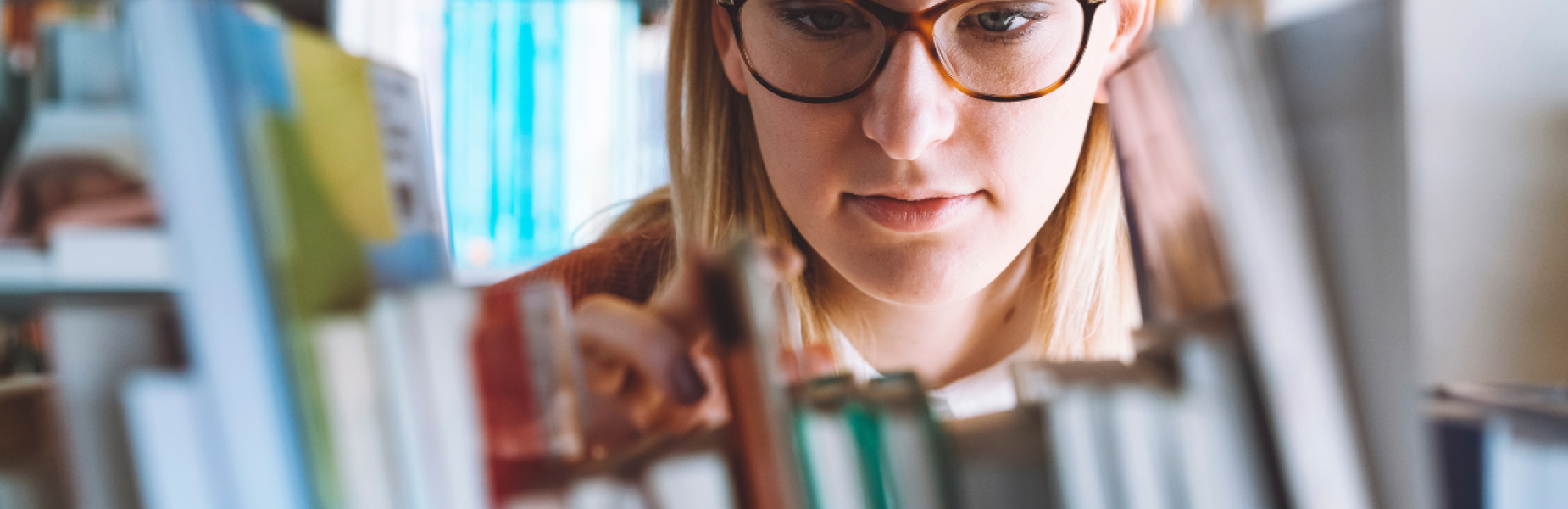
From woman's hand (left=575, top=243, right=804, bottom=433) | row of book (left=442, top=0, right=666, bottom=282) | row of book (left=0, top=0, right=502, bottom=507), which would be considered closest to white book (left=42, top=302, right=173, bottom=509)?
row of book (left=0, top=0, right=502, bottom=507)

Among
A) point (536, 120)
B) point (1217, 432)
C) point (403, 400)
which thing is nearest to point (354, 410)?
point (403, 400)

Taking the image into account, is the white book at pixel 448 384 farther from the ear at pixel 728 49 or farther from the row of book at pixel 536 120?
the row of book at pixel 536 120

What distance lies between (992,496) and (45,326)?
304 millimetres

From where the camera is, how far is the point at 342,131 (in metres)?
0.27

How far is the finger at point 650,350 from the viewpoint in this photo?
0.29 m

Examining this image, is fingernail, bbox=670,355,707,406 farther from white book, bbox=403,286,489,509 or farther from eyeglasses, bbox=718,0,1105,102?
eyeglasses, bbox=718,0,1105,102

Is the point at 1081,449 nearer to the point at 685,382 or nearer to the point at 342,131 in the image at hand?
the point at 685,382

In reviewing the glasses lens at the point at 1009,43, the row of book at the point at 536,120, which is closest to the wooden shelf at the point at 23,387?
Result: the glasses lens at the point at 1009,43

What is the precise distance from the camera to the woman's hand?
0.29 metres

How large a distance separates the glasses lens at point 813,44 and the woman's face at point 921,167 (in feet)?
0.05

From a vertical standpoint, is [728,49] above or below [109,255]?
above

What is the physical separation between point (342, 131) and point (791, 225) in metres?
0.57

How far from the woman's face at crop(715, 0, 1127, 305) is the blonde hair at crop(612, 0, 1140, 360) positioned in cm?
18

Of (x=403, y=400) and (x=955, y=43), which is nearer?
(x=403, y=400)
